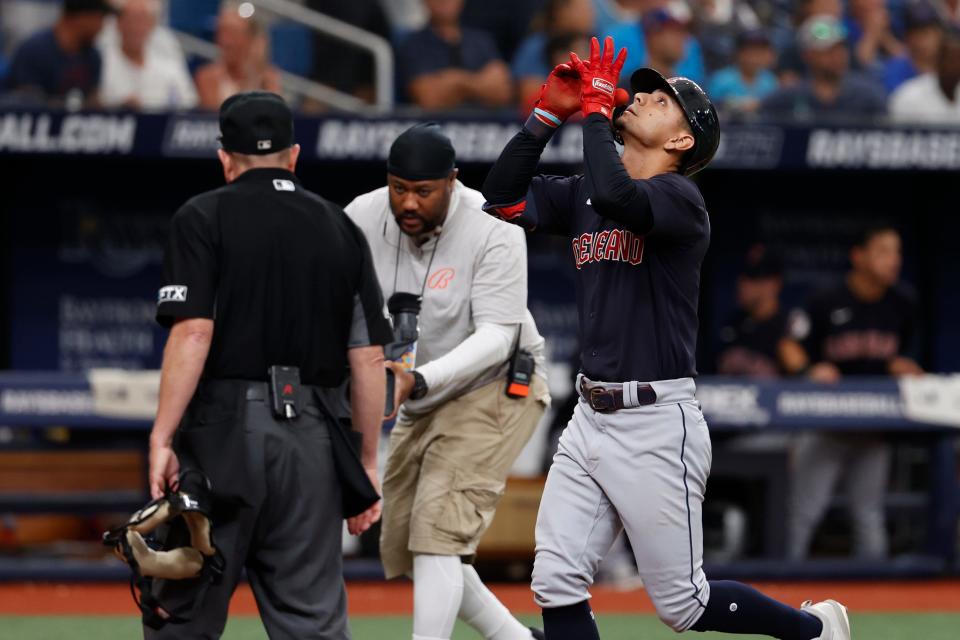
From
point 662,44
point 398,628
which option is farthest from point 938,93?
point 398,628

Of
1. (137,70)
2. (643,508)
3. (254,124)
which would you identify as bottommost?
(643,508)

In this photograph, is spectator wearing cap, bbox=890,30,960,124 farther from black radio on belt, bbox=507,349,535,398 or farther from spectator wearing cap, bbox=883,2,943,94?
black radio on belt, bbox=507,349,535,398

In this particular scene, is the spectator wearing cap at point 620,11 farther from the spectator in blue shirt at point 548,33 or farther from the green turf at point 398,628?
the green turf at point 398,628

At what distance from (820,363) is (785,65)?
3099mm

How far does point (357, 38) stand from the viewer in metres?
10.1

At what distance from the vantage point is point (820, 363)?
920 cm

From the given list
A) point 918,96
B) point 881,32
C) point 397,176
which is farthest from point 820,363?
point 397,176

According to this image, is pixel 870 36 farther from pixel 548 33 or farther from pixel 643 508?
pixel 643 508

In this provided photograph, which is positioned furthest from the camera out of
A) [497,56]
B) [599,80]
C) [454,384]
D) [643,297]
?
[497,56]

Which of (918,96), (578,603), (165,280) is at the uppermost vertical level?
(918,96)

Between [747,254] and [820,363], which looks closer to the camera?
[820,363]

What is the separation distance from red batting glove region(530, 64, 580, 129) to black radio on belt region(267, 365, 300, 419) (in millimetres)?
1065

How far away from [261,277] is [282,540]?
720mm

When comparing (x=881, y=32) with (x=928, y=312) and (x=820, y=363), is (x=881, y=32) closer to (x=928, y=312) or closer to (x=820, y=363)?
(x=928, y=312)
